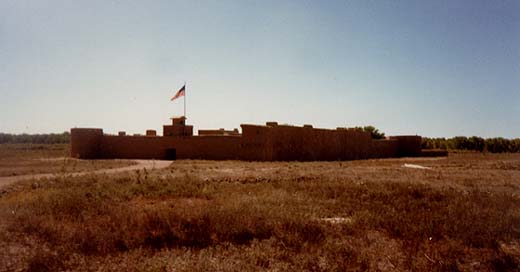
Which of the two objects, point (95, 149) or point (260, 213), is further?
point (95, 149)

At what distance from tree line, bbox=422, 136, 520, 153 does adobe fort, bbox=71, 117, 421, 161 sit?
31.3 metres

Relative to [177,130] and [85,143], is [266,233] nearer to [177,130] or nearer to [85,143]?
[177,130]

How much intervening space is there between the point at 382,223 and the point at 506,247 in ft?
7.15

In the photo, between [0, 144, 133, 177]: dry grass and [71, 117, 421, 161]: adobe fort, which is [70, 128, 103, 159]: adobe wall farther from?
[0, 144, 133, 177]: dry grass

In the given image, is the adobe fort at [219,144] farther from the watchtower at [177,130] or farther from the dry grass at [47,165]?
the dry grass at [47,165]

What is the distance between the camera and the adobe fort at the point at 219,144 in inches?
1072

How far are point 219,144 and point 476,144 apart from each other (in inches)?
1887

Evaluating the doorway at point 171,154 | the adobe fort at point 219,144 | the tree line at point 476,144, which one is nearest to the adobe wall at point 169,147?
the adobe fort at point 219,144

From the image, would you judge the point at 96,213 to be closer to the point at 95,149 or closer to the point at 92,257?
the point at 92,257

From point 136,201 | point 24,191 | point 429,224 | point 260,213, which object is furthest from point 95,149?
point 429,224

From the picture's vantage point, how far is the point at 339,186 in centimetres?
1210

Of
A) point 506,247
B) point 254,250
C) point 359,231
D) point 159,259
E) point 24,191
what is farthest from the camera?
point 24,191

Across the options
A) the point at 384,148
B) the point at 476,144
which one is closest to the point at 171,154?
the point at 384,148

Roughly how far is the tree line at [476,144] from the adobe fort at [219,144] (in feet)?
103
